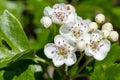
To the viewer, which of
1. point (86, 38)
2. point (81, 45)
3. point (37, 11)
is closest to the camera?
point (81, 45)

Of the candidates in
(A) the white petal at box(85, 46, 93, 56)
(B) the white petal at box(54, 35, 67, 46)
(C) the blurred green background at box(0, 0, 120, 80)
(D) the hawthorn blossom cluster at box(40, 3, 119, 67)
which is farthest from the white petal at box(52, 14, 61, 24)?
(C) the blurred green background at box(0, 0, 120, 80)

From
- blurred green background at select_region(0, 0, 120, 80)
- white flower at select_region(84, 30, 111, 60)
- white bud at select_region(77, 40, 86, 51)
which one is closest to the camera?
white bud at select_region(77, 40, 86, 51)

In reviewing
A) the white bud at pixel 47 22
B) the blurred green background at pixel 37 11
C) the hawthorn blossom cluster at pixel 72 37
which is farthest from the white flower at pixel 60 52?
the blurred green background at pixel 37 11

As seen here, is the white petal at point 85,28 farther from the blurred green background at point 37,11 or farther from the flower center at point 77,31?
the blurred green background at point 37,11

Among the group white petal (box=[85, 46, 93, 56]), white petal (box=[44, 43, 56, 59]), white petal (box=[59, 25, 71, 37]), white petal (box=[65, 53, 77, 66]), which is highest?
white petal (box=[59, 25, 71, 37])

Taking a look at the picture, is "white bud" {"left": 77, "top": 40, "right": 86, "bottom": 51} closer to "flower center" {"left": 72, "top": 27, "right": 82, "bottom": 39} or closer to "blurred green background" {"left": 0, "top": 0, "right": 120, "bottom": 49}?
"flower center" {"left": 72, "top": 27, "right": 82, "bottom": 39}

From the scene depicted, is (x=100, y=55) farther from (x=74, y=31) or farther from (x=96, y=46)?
(x=74, y=31)

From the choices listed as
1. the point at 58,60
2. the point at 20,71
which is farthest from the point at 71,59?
the point at 20,71
